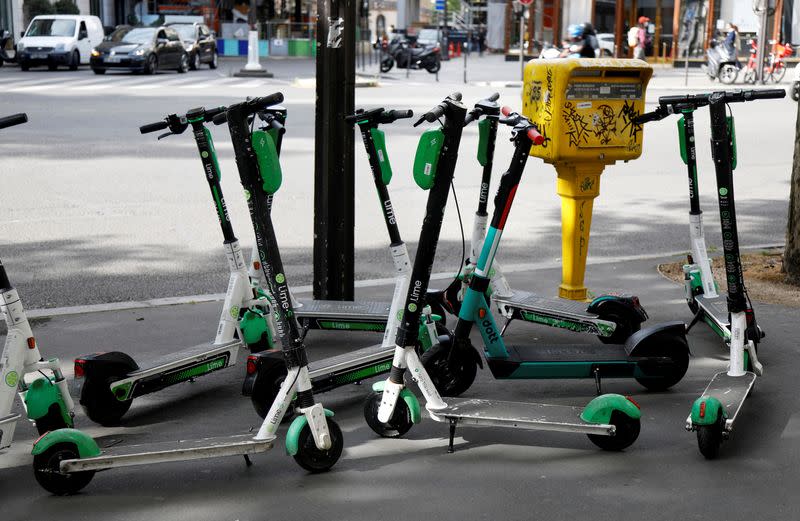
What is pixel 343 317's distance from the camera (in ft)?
18.6

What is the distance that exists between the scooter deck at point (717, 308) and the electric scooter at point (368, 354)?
4.97 ft

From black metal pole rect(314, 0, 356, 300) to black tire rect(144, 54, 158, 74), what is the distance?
2499 cm

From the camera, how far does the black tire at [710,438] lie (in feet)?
13.2

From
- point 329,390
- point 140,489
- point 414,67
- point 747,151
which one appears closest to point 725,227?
point 329,390

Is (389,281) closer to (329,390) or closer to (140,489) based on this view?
(329,390)

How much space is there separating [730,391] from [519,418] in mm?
990

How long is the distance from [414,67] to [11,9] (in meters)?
15.3

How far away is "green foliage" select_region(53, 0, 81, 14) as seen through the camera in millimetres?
40669

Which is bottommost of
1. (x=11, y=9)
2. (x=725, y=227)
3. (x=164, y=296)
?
(x=164, y=296)

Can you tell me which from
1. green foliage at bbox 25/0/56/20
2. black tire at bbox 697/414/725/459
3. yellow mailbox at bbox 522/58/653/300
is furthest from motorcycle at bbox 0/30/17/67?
black tire at bbox 697/414/725/459

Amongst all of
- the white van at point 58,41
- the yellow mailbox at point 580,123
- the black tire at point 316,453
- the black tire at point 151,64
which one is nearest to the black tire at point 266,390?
the black tire at point 316,453

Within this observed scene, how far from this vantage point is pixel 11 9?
125 ft

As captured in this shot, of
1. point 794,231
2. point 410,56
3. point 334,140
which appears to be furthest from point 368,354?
point 410,56

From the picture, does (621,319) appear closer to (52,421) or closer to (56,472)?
(52,421)
